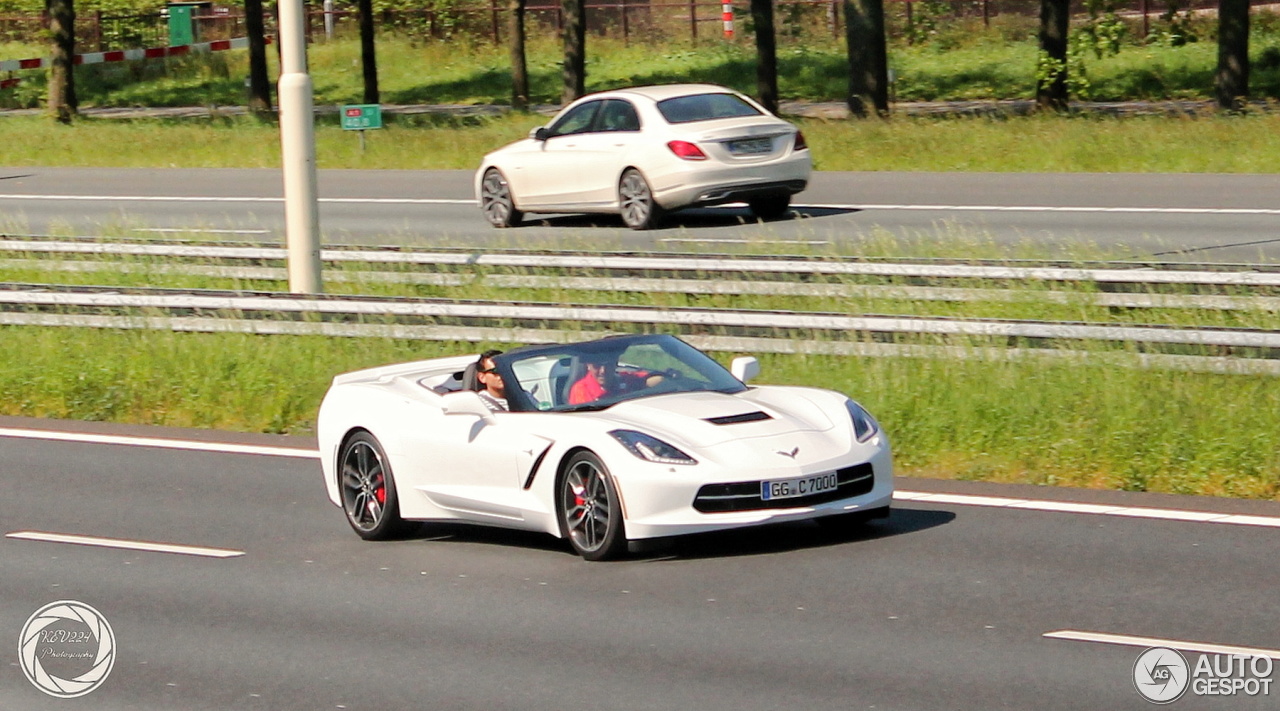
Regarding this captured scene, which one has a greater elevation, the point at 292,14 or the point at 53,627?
the point at 292,14

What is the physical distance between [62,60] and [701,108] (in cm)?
2522

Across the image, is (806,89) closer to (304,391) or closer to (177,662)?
(304,391)

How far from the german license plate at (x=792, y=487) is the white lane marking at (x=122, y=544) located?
2.85 meters

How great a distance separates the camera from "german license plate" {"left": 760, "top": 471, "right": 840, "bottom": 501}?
9469 millimetres

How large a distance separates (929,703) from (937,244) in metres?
13.4

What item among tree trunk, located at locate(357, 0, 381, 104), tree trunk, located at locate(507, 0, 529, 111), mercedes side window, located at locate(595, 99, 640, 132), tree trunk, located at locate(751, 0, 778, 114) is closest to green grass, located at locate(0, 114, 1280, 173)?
tree trunk, located at locate(751, 0, 778, 114)

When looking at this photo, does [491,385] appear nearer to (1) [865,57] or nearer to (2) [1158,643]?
(2) [1158,643]

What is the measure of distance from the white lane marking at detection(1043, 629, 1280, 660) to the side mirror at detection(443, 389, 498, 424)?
11.4ft

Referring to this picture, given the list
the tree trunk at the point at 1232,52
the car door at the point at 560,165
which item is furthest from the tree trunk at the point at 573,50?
the car door at the point at 560,165

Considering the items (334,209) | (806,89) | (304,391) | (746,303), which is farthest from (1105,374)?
(806,89)

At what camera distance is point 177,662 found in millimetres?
8172

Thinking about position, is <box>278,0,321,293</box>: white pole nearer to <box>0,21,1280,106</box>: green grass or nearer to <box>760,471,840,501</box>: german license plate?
<box>760,471,840,501</box>: german license plate

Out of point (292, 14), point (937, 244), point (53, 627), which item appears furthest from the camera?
point (937, 244)

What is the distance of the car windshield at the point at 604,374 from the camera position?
1038cm
